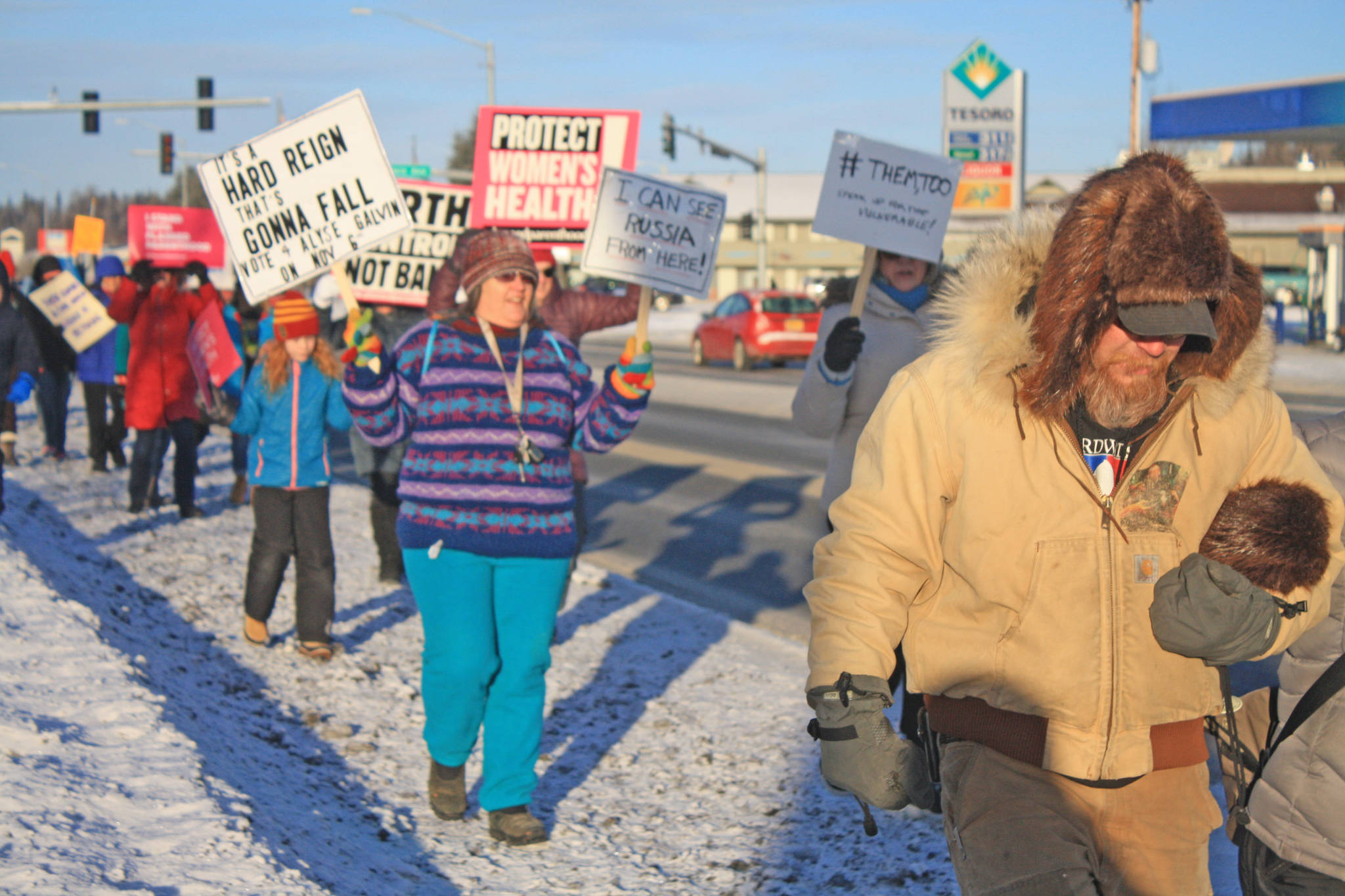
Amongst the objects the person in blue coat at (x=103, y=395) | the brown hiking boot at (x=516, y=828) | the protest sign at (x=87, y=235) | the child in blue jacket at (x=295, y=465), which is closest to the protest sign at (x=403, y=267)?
the child in blue jacket at (x=295, y=465)

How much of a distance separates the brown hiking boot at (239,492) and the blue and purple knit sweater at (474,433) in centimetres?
700

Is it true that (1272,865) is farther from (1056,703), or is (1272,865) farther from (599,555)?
(599,555)

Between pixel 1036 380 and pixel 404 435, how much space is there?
266cm

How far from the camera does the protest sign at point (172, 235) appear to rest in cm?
1983

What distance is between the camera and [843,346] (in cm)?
472

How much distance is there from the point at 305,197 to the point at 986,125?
80.5ft

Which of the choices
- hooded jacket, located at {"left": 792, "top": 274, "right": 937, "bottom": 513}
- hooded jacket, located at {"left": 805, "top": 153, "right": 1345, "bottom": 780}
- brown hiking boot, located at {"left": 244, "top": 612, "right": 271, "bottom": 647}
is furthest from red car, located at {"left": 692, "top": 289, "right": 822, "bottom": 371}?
hooded jacket, located at {"left": 805, "top": 153, "right": 1345, "bottom": 780}

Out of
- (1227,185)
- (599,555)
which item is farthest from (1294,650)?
(1227,185)

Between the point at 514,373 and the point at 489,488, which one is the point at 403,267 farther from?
the point at 489,488

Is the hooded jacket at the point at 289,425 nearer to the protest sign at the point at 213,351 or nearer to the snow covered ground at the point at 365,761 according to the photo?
the snow covered ground at the point at 365,761

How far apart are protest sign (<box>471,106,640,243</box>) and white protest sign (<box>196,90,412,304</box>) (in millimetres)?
2686

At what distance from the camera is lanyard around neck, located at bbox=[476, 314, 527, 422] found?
14.6 feet

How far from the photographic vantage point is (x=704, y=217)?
588cm

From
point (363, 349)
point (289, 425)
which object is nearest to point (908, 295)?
point (363, 349)
